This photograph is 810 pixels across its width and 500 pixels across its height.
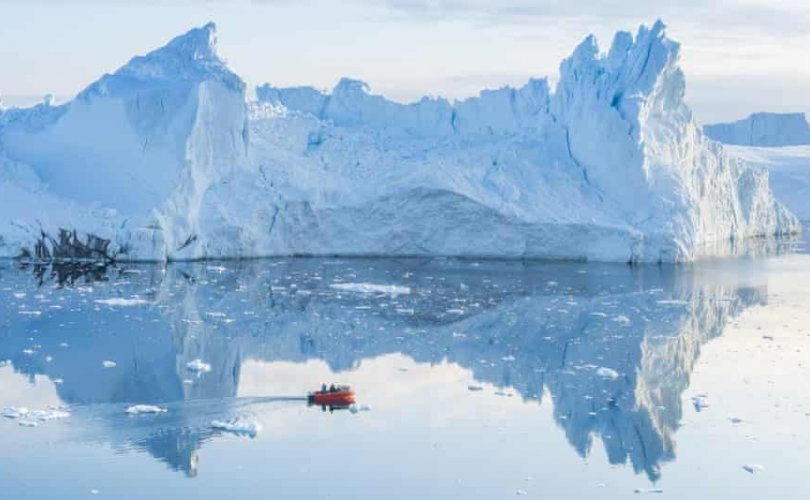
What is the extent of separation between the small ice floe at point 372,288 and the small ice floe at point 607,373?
458 cm

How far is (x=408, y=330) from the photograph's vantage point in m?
12.0

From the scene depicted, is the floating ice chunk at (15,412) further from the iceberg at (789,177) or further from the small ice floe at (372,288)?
the iceberg at (789,177)

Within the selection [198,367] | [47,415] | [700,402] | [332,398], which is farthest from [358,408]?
[700,402]

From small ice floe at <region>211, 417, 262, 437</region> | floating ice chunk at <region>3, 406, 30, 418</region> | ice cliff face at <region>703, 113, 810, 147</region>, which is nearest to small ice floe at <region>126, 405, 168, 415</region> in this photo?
small ice floe at <region>211, 417, 262, 437</region>

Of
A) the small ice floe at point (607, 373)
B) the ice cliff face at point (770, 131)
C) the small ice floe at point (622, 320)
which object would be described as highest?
the ice cliff face at point (770, 131)

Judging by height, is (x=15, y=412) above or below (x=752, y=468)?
above

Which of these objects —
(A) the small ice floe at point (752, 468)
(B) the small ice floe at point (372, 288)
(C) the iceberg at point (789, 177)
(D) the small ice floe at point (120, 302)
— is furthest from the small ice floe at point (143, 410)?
(C) the iceberg at point (789, 177)

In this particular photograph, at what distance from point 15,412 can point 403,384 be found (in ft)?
10.0

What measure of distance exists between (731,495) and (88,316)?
24.4 ft

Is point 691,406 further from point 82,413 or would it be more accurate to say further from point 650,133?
point 650,133

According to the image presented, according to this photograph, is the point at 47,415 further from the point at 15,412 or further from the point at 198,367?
the point at 198,367

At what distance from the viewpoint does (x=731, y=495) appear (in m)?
7.00

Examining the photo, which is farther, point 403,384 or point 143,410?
point 403,384

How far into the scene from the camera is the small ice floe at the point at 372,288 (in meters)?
14.5
